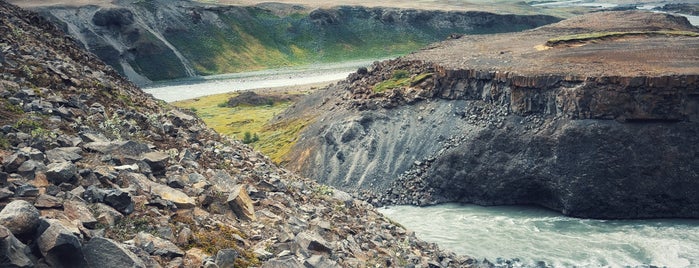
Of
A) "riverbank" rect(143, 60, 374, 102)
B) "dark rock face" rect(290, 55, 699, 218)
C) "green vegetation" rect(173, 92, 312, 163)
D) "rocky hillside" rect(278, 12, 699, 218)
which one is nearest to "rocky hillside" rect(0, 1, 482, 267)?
"dark rock face" rect(290, 55, 699, 218)

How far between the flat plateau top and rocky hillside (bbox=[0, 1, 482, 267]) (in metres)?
27.4

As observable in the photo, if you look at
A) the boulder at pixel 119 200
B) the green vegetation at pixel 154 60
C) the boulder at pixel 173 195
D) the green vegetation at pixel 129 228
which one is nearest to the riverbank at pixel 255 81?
the green vegetation at pixel 154 60

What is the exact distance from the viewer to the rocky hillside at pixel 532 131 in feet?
143

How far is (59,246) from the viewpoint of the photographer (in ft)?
40.1

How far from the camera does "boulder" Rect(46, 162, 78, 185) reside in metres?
15.2

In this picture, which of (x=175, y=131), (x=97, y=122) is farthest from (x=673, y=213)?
(x=97, y=122)

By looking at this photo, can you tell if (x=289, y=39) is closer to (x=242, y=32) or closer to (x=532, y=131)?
(x=242, y=32)

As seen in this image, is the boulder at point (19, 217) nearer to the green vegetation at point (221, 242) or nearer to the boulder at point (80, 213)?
the boulder at point (80, 213)

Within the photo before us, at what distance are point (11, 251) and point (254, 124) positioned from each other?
63974mm

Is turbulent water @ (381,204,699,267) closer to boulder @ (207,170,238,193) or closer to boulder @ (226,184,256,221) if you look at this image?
boulder @ (207,170,238,193)

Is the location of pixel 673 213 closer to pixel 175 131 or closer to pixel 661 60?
pixel 661 60

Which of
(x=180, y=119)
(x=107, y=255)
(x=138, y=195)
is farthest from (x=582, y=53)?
(x=107, y=255)

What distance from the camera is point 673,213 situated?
4312 centimetres

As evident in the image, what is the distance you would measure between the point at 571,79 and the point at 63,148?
3760 cm
